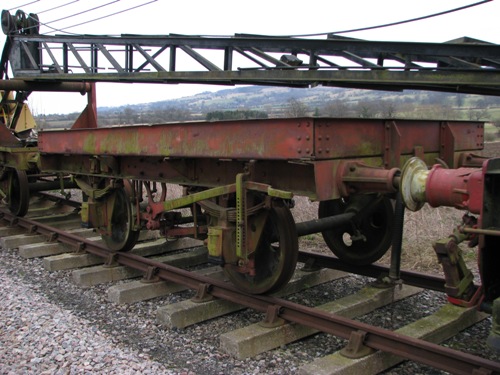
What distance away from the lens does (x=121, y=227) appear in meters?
7.12

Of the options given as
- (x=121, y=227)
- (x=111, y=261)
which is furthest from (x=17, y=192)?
(x=111, y=261)

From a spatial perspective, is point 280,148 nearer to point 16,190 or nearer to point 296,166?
point 296,166

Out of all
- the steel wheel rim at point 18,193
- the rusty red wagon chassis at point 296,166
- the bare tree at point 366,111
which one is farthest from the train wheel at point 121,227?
the bare tree at point 366,111

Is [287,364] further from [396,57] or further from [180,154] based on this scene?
[396,57]

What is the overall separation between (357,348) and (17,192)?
7.93m

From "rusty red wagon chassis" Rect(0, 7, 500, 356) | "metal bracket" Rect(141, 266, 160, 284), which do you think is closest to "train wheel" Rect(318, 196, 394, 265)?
"rusty red wagon chassis" Rect(0, 7, 500, 356)

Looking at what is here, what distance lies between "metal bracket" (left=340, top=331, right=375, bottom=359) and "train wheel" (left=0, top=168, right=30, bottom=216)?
7.22 m

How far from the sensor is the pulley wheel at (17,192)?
942cm

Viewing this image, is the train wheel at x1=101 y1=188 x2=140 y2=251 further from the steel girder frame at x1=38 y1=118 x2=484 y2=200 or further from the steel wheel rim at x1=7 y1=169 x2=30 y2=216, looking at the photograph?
the steel wheel rim at x1=7 y1=169 x2=30 y2=216

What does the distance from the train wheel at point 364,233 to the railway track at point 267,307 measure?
21cm

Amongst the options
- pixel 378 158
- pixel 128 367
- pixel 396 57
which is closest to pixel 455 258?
pixel 378 158

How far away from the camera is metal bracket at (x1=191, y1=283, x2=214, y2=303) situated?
17.5ft

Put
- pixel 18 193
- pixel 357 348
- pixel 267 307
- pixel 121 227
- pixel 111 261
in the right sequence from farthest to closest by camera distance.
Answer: pixel 18 193
pixel 121 227
pixel 111 261
pixel 267 307
pixel 357 348

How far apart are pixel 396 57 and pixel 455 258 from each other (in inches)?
89.2
